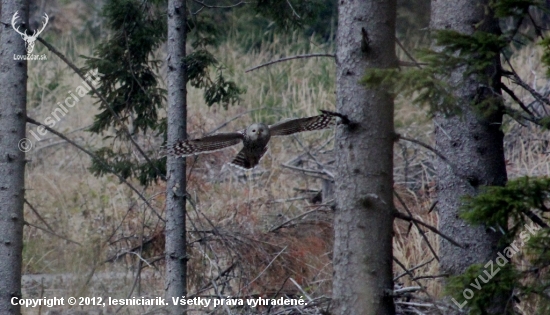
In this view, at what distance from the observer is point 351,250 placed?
3.59 m

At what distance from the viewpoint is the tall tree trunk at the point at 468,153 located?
4715mm

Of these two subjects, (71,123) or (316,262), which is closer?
(316,262)

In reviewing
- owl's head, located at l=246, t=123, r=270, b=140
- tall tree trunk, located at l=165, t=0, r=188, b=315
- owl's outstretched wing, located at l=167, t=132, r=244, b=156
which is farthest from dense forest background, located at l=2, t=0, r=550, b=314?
owl's head, located at l=246, t=123, r=270, b=140

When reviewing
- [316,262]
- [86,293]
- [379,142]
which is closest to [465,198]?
[379,142]

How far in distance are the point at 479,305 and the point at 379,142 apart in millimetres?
803

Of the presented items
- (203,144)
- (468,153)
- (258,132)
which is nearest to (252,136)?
(258,132)

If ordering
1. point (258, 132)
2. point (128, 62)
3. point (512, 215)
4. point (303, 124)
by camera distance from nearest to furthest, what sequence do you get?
point (512, 215), point (303, 124), point (258, 132), point (128, 62)

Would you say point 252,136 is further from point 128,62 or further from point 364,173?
point 364,173

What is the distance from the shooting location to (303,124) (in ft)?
17.1

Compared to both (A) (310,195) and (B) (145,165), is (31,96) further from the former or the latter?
(B) (145,165)

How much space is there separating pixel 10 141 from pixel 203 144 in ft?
3.85

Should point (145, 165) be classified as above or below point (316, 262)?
above

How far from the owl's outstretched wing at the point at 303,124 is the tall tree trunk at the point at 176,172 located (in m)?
0.71

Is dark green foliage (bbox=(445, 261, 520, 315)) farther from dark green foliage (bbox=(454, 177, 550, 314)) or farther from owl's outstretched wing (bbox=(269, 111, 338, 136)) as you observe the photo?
owl's outstretched wing (bbox=(269, 111, 338, 136))
